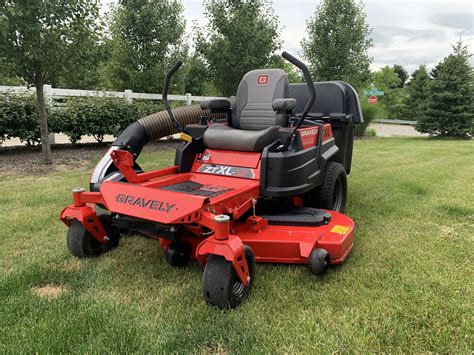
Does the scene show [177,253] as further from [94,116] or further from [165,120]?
[94,116]

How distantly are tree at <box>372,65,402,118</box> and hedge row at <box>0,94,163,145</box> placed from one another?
31893mm

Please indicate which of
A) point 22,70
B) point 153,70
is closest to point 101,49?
point 22,70

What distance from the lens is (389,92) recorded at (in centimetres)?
3834

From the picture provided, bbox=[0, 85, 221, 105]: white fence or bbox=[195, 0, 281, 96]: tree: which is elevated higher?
bbox=[195, 0, 281, 96]: tree

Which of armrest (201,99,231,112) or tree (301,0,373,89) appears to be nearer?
armrest (201,99,231,112)

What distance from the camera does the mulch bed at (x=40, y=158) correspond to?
7293mm

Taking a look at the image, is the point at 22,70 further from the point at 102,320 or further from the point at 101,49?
the point at 102,320

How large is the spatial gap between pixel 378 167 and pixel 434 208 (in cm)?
333

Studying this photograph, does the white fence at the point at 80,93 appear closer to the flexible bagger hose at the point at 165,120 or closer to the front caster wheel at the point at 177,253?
the flexible bagger hose at the point at 165,120

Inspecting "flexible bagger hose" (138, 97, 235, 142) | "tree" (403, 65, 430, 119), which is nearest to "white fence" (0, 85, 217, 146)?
→ "flexible bagger hose" (138, 97, 235, 142)

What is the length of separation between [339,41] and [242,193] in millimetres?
12781

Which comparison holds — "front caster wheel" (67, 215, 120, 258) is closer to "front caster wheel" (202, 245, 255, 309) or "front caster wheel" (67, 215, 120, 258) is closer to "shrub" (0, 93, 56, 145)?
"front caster wheel" (202, 245, 255, 309)

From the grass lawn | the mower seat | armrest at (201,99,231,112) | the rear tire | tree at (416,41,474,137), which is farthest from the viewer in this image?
tree at (416,41,474,137)

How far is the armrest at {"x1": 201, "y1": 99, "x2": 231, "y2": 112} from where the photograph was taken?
442 cm
